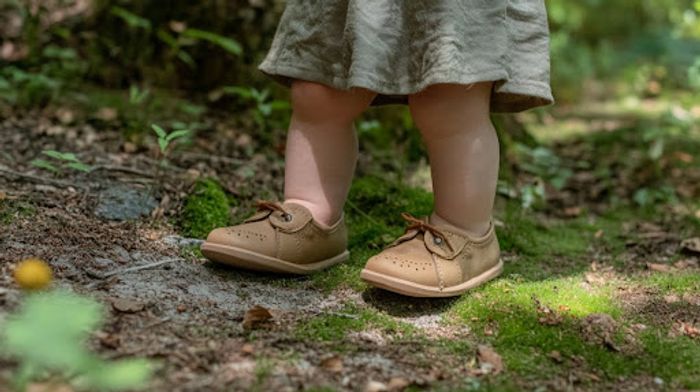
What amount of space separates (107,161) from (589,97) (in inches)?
201

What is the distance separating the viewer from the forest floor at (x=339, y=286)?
151cm

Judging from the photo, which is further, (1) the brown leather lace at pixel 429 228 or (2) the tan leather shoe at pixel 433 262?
(1) the brown leather lace at pixel 429 228

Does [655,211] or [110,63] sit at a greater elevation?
[110,63]

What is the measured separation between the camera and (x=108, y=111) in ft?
10.8

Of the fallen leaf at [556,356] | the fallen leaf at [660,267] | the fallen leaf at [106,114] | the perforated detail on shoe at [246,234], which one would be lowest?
the fallen leaf at [660,267]

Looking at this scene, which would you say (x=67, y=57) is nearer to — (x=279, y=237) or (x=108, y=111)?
(x=108, y=111)

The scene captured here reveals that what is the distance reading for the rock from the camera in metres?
2.31

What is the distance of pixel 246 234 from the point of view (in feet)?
6.46

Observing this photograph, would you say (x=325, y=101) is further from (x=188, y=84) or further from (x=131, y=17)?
(x=188, y=84)

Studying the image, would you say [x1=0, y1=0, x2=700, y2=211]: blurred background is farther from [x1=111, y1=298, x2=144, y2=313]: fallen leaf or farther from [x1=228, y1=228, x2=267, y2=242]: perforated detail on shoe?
[x1=111, y1=298, x2=144, y2=313]: fallen leaf

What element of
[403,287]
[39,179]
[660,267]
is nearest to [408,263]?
[403,287]

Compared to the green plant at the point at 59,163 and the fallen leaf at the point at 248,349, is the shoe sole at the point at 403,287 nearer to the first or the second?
the fallen leaf at the point at 248,349

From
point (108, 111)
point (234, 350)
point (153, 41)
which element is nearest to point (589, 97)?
point (153, 41)

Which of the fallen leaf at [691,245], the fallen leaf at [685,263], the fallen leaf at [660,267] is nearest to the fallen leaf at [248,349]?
the fallen leaf at [660,267]
